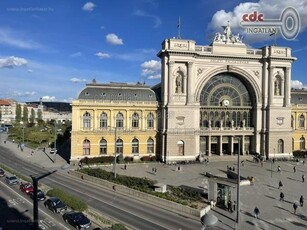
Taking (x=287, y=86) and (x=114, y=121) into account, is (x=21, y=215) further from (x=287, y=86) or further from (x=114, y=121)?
(x=287, y=86)

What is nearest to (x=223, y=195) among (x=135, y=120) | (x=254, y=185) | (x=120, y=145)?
(x=254, y=185)

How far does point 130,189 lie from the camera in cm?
4306

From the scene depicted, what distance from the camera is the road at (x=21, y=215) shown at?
3120 centimetres

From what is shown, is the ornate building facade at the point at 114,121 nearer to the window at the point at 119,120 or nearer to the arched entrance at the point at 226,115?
the window at the point at 119,120

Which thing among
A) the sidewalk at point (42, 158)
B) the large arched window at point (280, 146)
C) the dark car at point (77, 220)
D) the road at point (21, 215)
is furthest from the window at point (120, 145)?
the dark car at point (77, 220)

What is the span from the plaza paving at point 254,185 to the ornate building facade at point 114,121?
20.7 ft

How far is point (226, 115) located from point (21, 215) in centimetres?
5362

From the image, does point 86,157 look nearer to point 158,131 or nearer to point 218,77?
point 158,131

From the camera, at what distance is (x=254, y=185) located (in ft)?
164

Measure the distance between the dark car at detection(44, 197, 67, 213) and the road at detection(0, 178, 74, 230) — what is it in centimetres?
56

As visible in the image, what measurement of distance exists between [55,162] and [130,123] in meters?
18.4

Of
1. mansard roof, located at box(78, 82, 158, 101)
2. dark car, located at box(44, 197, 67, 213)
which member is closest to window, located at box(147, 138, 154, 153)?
mansard roof, located at box(78, 82, 158, 101)

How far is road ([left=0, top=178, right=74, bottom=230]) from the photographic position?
31203 millimetres

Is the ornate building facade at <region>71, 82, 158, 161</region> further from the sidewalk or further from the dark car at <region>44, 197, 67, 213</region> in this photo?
the dark car at <region>44, 197, 67, 213</region>
